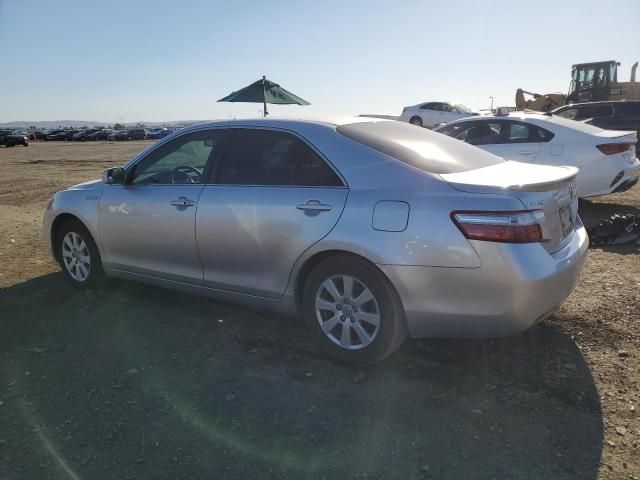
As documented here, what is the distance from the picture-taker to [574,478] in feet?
7.73

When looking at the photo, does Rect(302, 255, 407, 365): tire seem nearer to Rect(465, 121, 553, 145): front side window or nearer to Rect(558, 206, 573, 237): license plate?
Rect(558, 206, 573, 237): license plate

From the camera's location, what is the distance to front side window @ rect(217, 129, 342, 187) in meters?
3.52

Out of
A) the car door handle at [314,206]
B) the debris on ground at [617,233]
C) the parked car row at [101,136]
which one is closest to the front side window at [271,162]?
the car door handle at [314,206]

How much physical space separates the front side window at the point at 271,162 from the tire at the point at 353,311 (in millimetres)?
584

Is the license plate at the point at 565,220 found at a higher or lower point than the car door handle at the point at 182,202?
lower

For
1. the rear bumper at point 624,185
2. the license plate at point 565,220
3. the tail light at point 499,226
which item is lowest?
the rear bumper at point 624,185

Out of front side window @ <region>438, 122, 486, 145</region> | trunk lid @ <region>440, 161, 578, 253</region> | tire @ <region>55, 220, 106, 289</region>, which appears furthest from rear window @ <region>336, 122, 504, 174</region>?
front side window @ <region>438, 122, 486, 145</region>

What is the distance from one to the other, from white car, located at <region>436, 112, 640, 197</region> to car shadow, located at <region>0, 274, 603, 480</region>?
4.38m

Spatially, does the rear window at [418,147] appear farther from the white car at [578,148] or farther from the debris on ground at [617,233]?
the white car at [578,148]

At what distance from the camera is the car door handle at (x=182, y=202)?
3.98 meters

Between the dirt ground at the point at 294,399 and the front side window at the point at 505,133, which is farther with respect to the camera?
the front side window at the point at 505,133

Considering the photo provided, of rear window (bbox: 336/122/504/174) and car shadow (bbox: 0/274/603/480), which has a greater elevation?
rear window (bbox: 336/122/504/174)

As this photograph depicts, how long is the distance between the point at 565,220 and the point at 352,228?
1.36 m

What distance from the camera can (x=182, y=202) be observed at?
4.04 m
